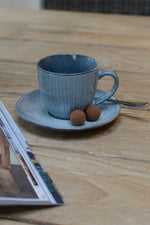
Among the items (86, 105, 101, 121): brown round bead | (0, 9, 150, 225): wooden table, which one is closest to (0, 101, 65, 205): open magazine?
(0, 9, 150, 225): wooden table

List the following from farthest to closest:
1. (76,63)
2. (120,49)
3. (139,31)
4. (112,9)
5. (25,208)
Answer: (112,9), (139,31), (120,49), (76,63), (25,208)

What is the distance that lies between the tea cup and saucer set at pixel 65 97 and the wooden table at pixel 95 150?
0.07 feet

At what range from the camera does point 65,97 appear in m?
0.56

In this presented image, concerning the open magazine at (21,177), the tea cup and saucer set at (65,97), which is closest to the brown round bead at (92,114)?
the tea cup and saucer set at (65,97)

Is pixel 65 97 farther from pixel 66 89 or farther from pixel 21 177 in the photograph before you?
pixel 21 177

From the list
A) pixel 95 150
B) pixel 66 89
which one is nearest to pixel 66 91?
pixel 66 89

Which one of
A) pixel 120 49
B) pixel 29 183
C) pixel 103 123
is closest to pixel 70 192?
pixel 29 183

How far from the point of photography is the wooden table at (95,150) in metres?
0.38

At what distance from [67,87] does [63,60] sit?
109mm

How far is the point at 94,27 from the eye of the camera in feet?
4.26

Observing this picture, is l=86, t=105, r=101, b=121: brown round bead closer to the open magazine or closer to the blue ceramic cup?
the blue ceramic cup

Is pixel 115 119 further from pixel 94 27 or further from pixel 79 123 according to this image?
pixel 94 27

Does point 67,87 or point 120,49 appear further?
point 120,49

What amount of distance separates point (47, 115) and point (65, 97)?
61 mm
